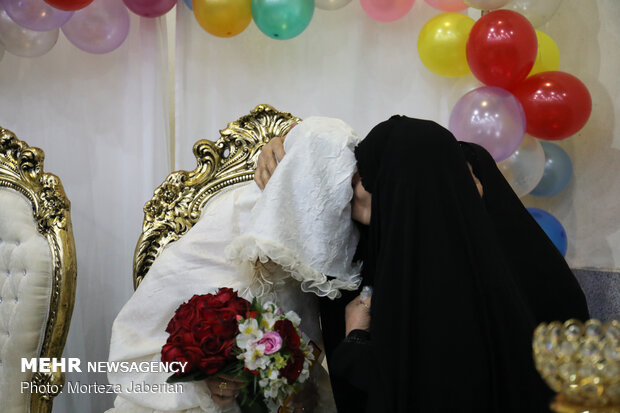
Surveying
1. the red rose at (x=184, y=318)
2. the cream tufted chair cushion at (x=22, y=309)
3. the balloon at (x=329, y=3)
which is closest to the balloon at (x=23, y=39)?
the cream tufted chair cushion at (x=22, y=309)

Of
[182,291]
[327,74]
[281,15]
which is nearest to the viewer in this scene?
[182,291]

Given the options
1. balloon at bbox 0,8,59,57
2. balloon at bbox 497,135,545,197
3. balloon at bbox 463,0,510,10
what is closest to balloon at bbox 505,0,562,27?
balloon at bbox 463,0,510,10

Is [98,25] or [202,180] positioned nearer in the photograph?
[202,180]

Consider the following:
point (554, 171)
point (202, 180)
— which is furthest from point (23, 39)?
point (554, 171)

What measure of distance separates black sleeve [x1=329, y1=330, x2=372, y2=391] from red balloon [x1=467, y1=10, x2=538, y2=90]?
1.03 m

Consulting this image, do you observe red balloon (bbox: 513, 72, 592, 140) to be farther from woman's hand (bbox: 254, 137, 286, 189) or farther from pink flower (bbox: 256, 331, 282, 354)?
pink flower (bbox: 256, 331, 282, 354)

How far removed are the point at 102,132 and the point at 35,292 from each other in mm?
926

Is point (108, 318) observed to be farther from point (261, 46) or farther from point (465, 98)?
point (465, 98)

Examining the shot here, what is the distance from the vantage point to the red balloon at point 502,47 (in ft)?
6.02

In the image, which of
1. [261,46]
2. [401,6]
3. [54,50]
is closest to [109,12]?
[54,50]

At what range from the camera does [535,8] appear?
2012 mm

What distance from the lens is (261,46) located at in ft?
8.09

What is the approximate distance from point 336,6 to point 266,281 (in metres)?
1.18

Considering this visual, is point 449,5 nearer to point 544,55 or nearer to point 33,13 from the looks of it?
point 544,55
